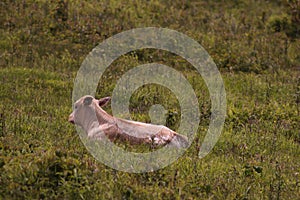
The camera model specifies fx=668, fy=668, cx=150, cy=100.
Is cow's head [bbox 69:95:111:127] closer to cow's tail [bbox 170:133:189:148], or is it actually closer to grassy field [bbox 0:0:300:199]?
grassy field [bbox 0:0:300:199]

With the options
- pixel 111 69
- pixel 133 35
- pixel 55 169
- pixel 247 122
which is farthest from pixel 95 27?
pixel 55 169

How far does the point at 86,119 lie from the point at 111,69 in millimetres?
4370

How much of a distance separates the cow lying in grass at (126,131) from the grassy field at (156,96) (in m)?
0.30

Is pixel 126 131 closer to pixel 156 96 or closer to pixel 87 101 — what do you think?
pixel 87 101

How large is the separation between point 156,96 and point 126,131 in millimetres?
3041

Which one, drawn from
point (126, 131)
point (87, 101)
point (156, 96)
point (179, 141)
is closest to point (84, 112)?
point (87, 101)

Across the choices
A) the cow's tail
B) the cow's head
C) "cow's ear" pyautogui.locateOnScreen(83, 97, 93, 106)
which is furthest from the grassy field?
"cow's ear" pyautogui.locateOnScreen(83, 97, 93, 106)

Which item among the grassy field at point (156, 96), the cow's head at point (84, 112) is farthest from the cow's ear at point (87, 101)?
the grassy field at point (156, 96)

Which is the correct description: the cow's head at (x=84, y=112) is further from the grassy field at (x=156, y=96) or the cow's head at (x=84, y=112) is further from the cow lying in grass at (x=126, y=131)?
the grassy field at (x=156, y=96)

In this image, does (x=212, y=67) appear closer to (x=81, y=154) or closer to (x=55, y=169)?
(x=81, y=154)

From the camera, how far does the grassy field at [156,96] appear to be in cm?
743

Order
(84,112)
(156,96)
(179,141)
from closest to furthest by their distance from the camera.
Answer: (179,141) < (84,112) < (156,96)

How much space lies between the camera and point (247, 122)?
38.2 ft

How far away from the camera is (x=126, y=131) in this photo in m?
9.58
